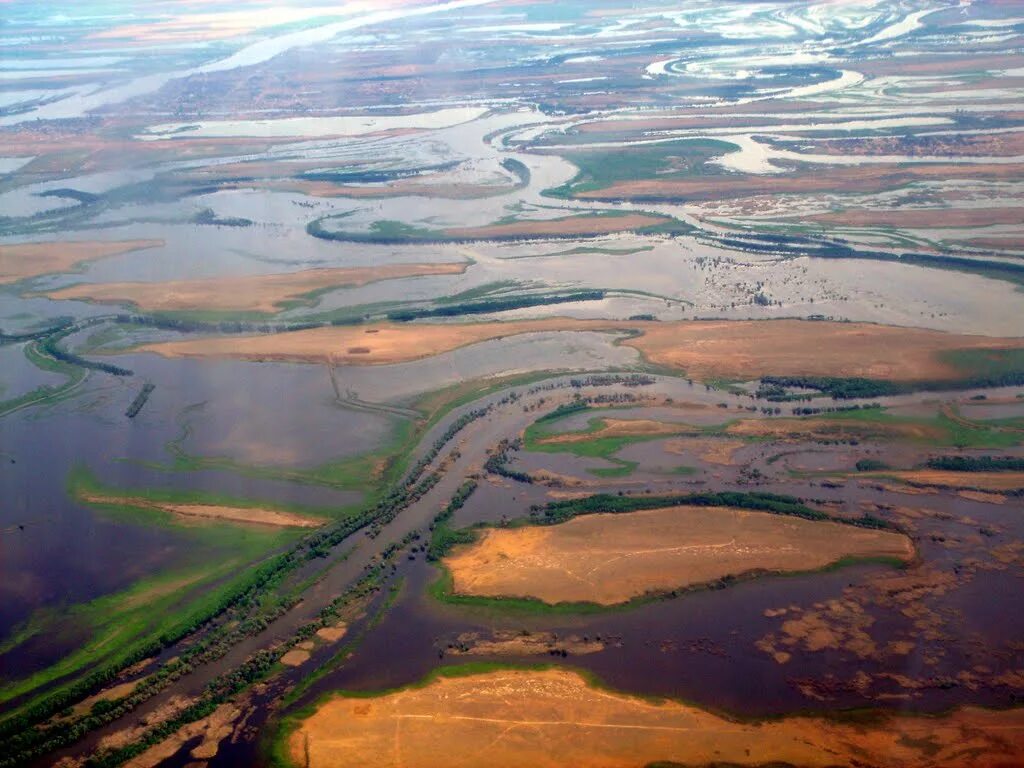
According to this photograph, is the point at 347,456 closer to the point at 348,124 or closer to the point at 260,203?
the point at 260,203

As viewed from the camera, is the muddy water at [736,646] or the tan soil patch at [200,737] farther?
the muddy water at [736,646]

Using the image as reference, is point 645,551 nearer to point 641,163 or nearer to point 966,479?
point 966,479

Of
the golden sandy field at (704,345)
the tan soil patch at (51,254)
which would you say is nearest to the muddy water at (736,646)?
the golden sandy field at (704,345)

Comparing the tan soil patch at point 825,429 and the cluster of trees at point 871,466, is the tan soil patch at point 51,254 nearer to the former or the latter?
the tan soil patch at point 825,429

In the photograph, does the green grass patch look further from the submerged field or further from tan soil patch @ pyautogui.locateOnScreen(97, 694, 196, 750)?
tan soil patch @ pyautogui.locateOnScreen(97, 694, 196, 750)

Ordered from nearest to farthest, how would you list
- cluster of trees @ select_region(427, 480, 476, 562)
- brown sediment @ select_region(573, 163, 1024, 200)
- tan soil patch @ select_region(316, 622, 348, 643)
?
tan soil patch @ select_region(316, 622, 348, 643)
cluster of trees @ select_region(427, 480, 476, 562)
brown sediment @ select_region(573, 163, 1024, 200)

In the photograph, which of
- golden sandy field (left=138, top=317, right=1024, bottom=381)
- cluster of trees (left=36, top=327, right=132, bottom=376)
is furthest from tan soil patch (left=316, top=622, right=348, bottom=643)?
cluster of trees (left=36, top=327, right=132, bottom=376)

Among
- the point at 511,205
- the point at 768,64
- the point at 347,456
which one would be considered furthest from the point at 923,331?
the point at 768,64
